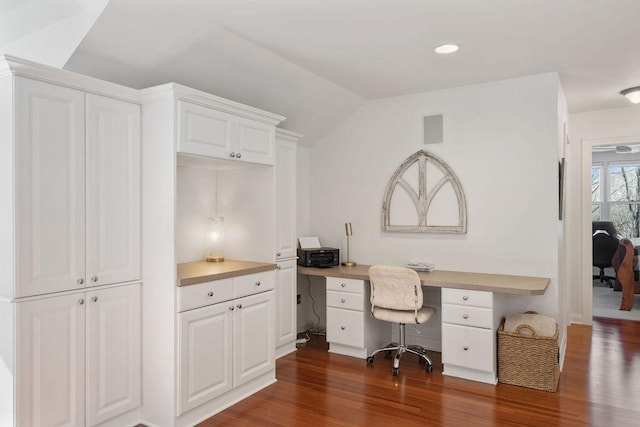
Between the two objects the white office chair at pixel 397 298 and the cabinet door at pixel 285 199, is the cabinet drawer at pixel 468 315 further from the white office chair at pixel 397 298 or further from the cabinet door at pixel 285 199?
the cabinet door at pixel 285 199

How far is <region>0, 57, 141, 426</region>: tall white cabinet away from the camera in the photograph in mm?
2168

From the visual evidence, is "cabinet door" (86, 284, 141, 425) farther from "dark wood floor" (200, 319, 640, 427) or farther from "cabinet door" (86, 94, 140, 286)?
"dark wood floor" (200, 319, 640, 427)

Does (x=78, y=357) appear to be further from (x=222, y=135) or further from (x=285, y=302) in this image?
(x=285, y=302)

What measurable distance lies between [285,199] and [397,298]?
140 centimetres

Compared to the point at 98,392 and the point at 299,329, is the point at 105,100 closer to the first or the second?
the point at 98,392

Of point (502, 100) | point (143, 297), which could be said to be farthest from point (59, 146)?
point (502, 100)

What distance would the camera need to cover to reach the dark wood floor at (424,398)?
2.86m

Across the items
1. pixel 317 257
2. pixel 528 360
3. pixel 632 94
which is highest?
pixel 632 94

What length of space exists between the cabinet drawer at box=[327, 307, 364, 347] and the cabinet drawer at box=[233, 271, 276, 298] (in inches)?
35.1

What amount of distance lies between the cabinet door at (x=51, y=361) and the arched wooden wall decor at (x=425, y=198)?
2.98 m

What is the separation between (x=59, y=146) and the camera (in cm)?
235

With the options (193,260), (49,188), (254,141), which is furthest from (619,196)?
(49,188)

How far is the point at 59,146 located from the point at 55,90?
30 centimetres

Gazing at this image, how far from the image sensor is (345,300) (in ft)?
13.3
